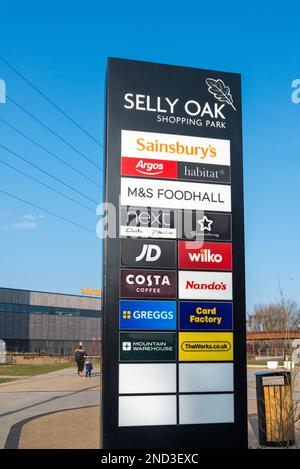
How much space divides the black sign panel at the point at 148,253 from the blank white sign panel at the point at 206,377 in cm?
183

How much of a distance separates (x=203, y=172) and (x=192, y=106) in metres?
1.29

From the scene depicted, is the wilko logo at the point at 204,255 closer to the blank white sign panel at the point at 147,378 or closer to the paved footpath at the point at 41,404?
the blank white sign panel at the point at 147,378

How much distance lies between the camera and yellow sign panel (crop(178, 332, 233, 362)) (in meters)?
9.62

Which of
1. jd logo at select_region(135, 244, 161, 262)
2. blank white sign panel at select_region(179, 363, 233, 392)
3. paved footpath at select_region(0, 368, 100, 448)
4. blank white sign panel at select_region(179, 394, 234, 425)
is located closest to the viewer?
blank white sign panel at select_region(179, 394, 234, 425)

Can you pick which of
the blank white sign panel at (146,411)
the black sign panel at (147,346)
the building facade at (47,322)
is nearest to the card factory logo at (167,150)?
the black sign panel at (147,346)

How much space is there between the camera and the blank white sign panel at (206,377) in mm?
9555

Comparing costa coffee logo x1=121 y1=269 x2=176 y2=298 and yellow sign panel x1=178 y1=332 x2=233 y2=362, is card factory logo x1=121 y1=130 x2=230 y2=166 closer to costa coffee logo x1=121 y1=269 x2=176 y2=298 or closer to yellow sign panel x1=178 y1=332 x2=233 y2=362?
costa coffee logo x1=121 y1=269 x2=176 y2=298

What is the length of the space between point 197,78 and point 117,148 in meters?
2.16

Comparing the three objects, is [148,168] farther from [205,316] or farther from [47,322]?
[47,322]

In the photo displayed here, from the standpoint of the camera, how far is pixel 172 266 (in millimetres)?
9789

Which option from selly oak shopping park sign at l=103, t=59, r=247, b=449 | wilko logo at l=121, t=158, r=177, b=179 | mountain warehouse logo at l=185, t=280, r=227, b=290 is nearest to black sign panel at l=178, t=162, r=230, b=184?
selly oak shopping park sign at l=103, t=59, r=247, b=449

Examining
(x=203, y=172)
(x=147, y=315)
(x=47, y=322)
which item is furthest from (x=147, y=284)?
(x=47, y=322)

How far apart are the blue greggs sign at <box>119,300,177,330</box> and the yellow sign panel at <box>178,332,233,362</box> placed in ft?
1.16
